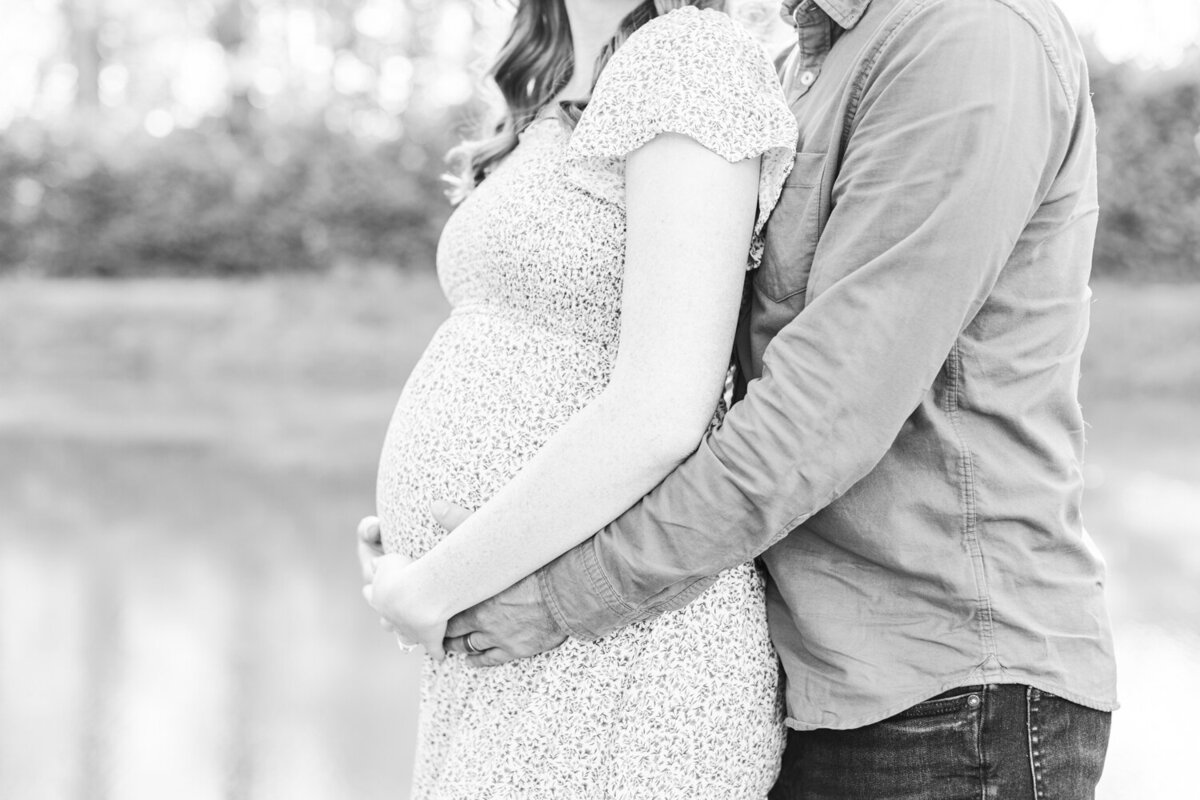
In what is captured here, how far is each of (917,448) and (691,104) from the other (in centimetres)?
45

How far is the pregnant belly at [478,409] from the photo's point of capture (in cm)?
145

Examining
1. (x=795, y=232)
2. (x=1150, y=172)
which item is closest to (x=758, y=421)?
(x=795, y=232)

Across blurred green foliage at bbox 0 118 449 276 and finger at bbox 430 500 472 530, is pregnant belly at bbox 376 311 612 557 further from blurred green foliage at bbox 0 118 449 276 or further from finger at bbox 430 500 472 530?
blurred green foliage at bbox 0 118 449 276

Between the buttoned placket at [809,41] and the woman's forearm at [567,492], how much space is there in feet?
1.41

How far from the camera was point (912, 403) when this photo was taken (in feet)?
3.91

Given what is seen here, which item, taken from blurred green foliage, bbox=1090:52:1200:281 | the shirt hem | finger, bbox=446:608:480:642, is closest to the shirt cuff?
finger, bbox=446:608:480:642

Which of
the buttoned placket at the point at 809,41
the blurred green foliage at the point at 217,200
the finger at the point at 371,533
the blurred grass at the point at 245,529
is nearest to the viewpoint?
the buttoned placket at the point at 809,41

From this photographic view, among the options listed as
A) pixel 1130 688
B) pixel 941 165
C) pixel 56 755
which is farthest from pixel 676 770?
pixel 1130 688

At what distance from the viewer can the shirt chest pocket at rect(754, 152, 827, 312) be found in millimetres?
1292

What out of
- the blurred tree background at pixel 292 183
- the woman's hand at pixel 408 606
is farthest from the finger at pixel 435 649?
the blurred tree background at pixel 292 183

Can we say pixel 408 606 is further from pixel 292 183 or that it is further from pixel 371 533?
pixel 292 183

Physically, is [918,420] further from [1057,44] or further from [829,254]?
[1057,44]

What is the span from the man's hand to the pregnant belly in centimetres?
16

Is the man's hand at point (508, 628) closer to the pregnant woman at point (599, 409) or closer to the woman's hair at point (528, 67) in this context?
the pregnant woman at point (599, 409)
